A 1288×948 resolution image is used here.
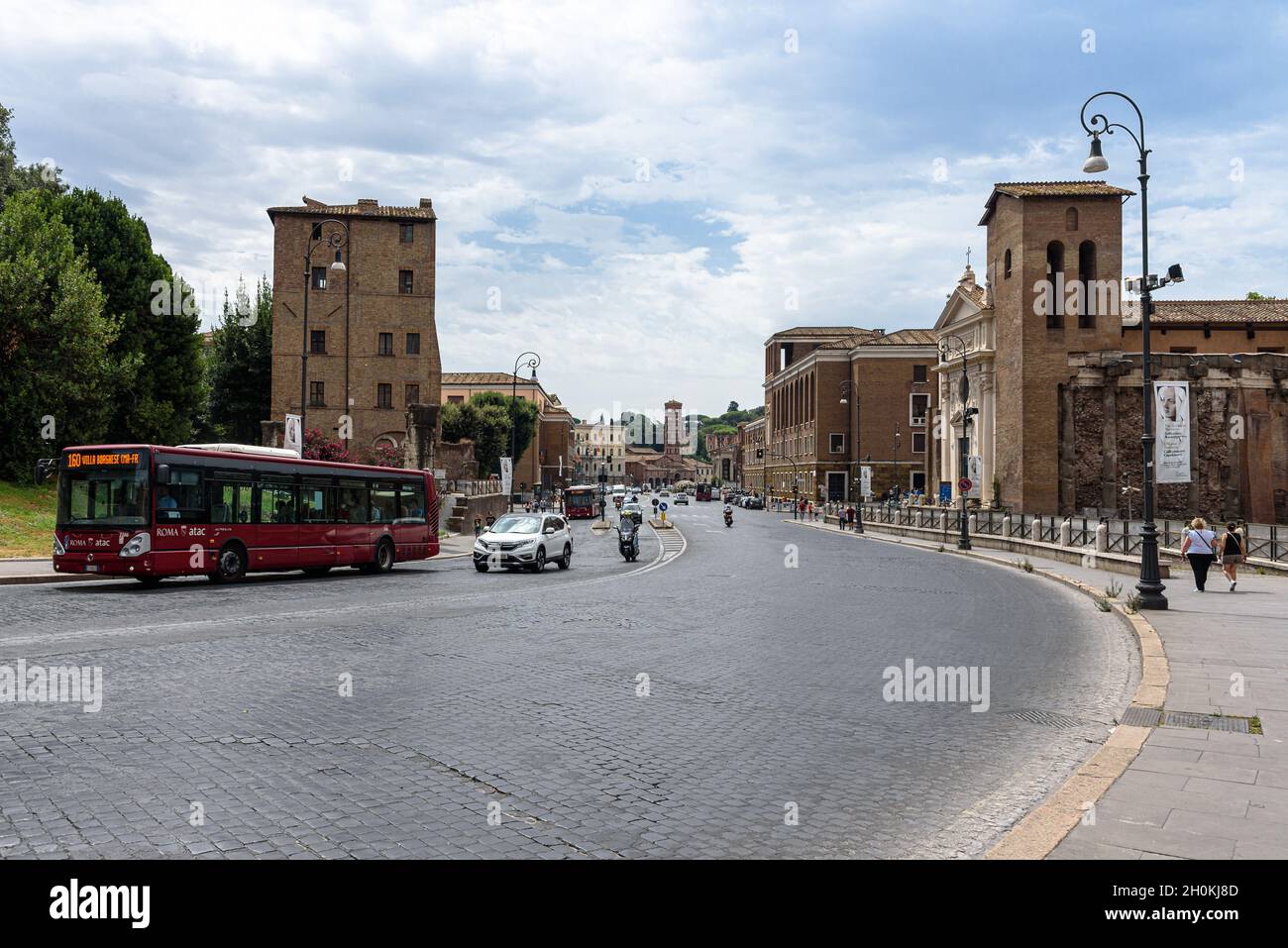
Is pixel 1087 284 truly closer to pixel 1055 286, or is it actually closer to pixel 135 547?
pixel 1055 286

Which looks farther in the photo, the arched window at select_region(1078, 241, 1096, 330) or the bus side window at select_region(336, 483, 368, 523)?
the arched window at select_region(1078, 241, 1096, 330)

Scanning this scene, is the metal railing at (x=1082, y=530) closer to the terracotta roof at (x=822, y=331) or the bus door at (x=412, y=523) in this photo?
the bus door at (x=412, y=523)

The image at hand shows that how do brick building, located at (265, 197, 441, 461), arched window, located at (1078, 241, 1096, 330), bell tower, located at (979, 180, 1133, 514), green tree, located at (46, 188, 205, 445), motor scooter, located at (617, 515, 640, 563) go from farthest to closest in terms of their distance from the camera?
1. brick building, located at (265, 197, 441, 461)
2. arched window, located at (1078, 241, 1096, 330)
3. bell tower, located at (979, 180, 1133, 514)
4. green tree, located at (46, 188, 205, 445)
5. motor scooter, located at (617, 515, 640, 563)

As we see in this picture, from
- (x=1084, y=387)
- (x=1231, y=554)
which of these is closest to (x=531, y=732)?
(x=1231, y=554)

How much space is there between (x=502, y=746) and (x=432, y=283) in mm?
54127

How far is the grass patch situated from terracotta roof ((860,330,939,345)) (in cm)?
7528

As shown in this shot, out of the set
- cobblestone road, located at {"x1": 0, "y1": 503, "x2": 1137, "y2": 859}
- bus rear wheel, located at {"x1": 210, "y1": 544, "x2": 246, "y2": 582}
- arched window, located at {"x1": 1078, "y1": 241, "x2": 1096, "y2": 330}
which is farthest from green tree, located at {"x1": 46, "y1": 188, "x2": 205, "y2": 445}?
arched window, located at {"x1": 1078, "y1": 241, "x2": 1096, "y2": 330}

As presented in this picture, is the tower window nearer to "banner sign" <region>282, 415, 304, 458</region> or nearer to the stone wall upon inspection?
the stone wall

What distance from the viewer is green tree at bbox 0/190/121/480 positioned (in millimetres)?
34312

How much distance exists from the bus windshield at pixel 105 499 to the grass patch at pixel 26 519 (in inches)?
314

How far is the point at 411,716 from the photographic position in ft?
24.7
